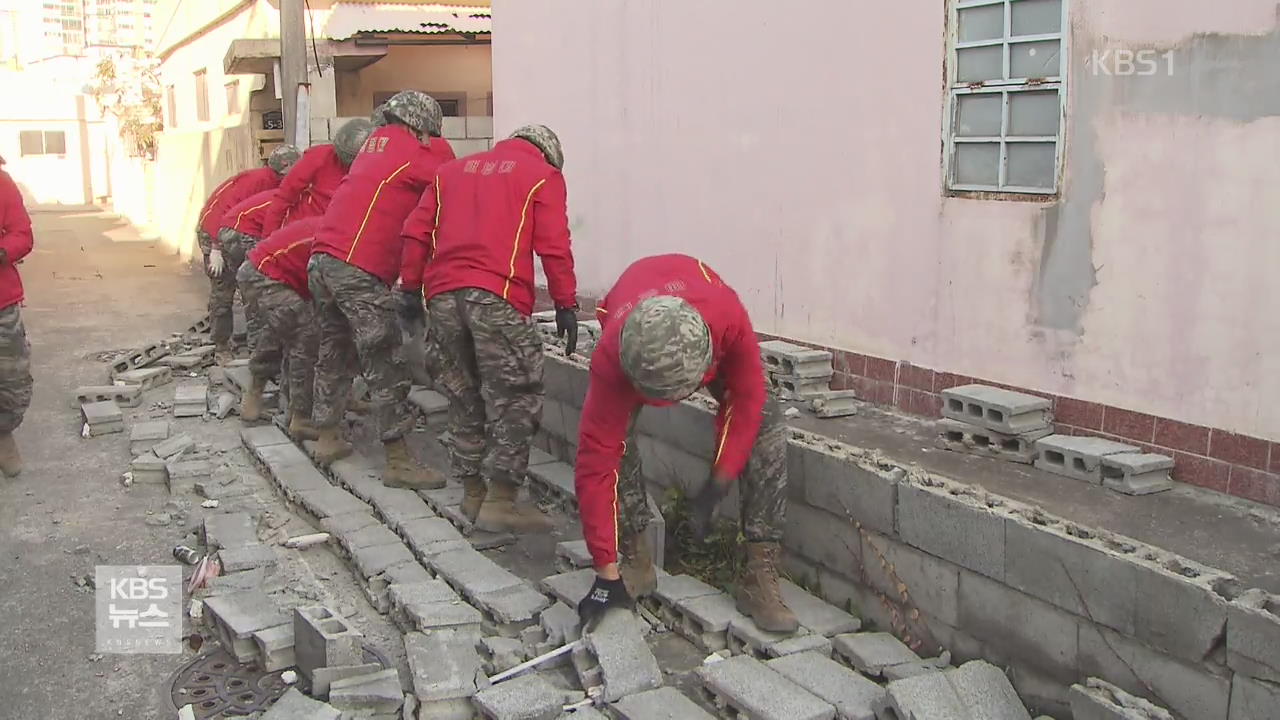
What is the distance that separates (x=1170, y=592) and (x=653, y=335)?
1704 mm

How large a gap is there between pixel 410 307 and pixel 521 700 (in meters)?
2.66

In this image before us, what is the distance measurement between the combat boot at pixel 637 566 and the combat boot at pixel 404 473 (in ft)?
6.34

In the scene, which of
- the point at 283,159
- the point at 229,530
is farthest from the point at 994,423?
the point at 283,159

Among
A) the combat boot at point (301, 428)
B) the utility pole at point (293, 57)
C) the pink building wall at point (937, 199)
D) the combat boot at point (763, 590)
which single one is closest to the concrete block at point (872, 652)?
the combat boot at point (763, 590)

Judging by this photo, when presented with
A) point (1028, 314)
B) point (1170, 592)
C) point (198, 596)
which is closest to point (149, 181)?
point (198, 596)

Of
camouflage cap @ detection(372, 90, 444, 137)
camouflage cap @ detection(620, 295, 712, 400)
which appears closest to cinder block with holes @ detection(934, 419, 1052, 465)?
camouflage cap @ detection(620, 295, 712, 400)

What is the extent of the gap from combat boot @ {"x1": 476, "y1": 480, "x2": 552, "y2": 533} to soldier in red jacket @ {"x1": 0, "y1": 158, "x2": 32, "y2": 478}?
3056 mm

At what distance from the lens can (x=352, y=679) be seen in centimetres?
408

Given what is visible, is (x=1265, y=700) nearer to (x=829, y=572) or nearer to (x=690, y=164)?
(x=829, y=572)

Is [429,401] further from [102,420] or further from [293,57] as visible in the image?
[293,57]

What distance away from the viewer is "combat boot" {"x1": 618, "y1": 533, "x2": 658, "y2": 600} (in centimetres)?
470

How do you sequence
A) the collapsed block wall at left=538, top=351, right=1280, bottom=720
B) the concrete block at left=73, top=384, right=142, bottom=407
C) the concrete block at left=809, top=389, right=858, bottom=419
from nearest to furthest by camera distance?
1. the collapsed block wall at left=538, top=351, right=1280, bottom=720
2. the concrete block at left=809, top=389, right=858, bottom=419
3. the concrete block at left=73, top=384, right=142, bottom=407

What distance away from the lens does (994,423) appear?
4.91m

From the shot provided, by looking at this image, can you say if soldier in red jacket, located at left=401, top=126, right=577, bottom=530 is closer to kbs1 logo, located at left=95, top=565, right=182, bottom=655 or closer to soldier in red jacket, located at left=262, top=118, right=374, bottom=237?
kbs1 logo, located at left=95, top=565, right=182, bottom=655
